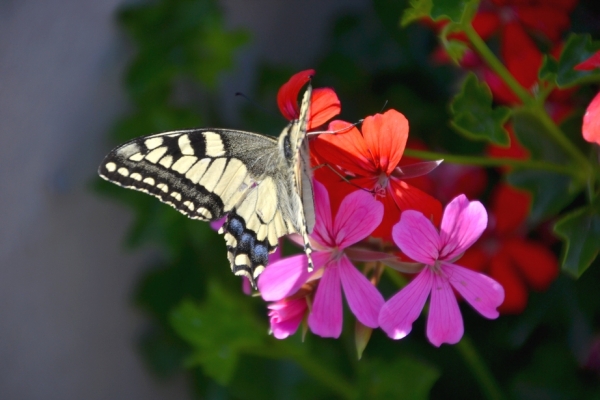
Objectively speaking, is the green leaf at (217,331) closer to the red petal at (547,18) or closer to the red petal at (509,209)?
the red petal at (509,209)

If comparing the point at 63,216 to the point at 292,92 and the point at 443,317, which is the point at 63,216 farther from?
the point at 443,317

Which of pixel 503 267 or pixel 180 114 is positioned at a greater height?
pixel 180 114

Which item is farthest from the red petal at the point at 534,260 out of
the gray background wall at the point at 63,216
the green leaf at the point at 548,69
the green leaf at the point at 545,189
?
the gray background wall at the point at 63,216

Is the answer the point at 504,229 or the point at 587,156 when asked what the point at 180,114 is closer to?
the point at 504,229

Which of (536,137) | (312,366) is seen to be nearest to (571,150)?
(536,137)

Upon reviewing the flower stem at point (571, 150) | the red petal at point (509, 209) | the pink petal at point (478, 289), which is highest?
the pink petal at point (478, 289)

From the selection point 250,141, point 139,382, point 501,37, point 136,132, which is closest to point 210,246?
point 136,132
